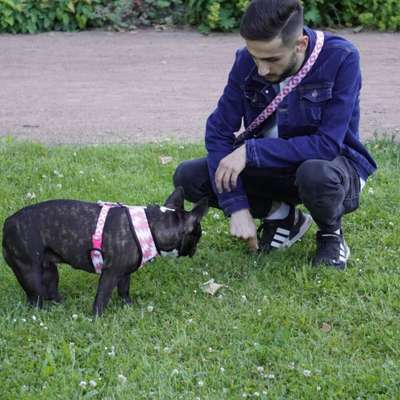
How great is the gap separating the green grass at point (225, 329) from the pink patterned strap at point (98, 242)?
0.27 m

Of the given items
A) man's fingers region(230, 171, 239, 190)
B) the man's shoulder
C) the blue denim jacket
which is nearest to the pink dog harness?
man's fingers region(230, 171, 239, 190)

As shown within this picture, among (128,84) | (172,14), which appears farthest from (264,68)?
(172,14)

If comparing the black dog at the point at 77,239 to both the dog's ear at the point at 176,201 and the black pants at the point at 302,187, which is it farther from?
the black pants at the point at 302,187

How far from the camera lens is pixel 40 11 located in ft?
38.4

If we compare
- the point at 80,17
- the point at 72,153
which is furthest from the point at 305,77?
the point at 80,17

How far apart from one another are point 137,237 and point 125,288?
37cm

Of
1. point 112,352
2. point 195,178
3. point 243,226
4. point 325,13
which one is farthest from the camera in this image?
point 325,13

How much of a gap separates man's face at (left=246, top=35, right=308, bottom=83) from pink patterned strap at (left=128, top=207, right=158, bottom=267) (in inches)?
38.3

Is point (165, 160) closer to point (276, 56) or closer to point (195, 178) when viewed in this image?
point (195, 178)

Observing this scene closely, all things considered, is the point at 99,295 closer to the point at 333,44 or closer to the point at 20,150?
the point at 333,44

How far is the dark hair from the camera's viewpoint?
13.9 feet

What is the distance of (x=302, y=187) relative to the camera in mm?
4641

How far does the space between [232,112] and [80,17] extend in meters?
7.32

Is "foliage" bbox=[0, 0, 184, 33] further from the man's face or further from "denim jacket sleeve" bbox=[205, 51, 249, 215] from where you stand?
the man's face
